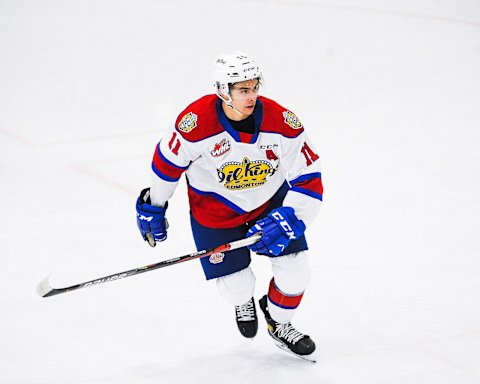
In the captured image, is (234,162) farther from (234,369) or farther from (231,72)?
(234,369)

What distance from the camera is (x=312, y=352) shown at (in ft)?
10.3

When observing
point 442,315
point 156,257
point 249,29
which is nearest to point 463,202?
point 442,315

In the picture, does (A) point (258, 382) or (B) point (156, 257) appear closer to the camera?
(A) point (258, 382)

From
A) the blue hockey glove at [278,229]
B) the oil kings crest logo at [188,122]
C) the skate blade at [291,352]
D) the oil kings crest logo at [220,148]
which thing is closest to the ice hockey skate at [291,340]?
the skate blade at [291,352]

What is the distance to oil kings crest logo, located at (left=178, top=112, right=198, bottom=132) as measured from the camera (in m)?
2.85

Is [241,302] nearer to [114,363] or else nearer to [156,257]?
[114,363]

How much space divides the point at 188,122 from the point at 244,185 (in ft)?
1.06

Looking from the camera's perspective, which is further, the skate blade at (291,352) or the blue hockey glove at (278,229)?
the skate blade at (291,352)

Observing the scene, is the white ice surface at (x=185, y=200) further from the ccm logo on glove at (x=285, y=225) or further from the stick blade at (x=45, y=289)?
the ccm logo on glove at (x=285, y=225)

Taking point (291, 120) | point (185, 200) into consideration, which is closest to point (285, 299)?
point (291, 120)

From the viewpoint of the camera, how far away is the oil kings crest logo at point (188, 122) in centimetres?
285

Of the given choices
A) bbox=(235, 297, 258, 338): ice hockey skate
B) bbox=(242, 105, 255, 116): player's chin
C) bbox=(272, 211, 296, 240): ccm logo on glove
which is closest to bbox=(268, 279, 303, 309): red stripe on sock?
bbox=(235, 297, 258, 338): ice hockey skate

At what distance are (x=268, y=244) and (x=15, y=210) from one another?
2.17 metres

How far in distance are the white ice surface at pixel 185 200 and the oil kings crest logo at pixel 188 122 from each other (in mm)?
905
